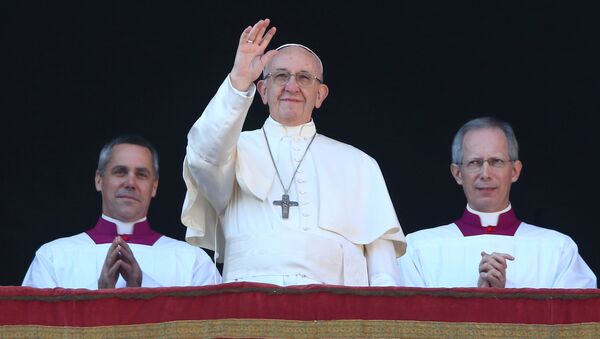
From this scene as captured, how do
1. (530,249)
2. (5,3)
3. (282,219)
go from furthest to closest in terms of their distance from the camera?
(5,3)
(530,249)
(282,219)

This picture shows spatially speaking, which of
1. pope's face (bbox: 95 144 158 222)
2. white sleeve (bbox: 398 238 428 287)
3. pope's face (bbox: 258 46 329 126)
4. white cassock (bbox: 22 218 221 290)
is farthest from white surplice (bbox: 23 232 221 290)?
pope's face (bbox: 258 46 329 126)

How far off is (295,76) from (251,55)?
523mm

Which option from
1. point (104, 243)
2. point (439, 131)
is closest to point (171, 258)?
point (104, 243)

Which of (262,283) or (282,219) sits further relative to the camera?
(282,219)

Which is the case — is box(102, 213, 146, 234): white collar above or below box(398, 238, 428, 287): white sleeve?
above

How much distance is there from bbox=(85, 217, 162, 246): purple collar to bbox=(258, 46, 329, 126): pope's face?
142 cm

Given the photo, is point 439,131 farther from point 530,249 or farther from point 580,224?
point 530,249

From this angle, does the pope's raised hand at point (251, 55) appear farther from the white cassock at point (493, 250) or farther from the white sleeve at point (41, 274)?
the white sleeve at point (41, 274)

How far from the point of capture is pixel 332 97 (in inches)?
340

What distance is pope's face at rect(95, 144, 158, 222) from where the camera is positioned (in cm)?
716

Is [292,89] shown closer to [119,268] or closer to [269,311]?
[119,268]

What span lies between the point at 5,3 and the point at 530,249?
9.55ft

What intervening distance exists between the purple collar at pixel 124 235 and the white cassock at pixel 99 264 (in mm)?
23

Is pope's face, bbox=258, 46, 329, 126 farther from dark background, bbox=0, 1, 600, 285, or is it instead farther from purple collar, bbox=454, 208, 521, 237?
dark background, bbox=0, 1, 600, 285
